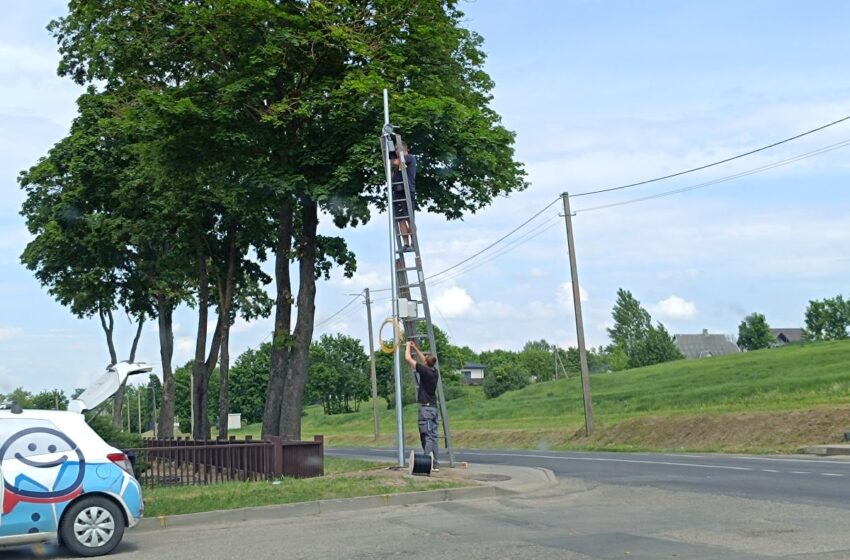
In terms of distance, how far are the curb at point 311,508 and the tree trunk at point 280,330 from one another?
31.4ft

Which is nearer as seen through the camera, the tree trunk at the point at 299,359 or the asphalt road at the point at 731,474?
the asphalt road at the point at 731,474

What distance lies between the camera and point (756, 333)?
12188 centimetres

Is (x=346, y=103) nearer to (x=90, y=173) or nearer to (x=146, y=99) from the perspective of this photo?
(x=146, y=99)

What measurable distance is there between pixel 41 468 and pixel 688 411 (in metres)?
30.5

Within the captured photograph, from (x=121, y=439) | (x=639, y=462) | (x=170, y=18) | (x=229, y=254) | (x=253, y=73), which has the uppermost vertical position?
(x=170, y=18)

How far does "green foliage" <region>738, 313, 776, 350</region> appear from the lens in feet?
399

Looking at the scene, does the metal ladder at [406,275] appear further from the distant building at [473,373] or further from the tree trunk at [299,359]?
the distant building at [473,373]

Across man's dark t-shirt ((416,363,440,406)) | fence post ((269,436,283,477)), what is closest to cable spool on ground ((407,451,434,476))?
man's dark t-shirt ((416,363,440,406))

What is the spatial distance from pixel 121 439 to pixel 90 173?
16510mm

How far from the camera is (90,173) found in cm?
3128

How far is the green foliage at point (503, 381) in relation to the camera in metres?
95.1

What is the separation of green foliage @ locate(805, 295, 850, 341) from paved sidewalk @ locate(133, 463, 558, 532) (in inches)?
4558

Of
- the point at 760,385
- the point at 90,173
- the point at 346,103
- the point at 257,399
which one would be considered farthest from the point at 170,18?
the point at 257,399

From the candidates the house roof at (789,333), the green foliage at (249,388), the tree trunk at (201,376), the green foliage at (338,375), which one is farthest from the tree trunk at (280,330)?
the house roof at (789,333)
